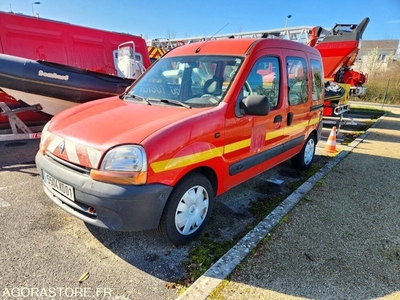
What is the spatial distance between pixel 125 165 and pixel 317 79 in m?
3.94

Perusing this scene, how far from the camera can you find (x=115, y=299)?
6.79 feet

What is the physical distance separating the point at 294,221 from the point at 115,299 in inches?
82.0

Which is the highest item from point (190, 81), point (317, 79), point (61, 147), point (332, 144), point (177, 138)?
point (317, 79)

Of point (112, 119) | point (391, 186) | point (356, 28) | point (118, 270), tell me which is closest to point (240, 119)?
point (112, 119)

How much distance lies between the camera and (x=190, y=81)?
3205 millimetres

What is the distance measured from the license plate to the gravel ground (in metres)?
1.30

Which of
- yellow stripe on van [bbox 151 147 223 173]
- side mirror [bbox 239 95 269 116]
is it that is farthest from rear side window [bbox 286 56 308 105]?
yellow stripe on van [bbox 151 147 223 173]

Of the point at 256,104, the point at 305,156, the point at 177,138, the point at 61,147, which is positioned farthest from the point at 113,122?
the point at 305,156

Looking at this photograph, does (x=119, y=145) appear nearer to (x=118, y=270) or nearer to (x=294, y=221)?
(x=118, y=270)

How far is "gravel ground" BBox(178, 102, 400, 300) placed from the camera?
2197 millimetres

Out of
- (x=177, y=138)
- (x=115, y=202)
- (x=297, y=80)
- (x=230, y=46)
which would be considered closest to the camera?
(x=115, y=202)

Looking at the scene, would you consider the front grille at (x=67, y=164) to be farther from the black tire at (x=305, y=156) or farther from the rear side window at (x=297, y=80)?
the black tire at (x=305, y=156)

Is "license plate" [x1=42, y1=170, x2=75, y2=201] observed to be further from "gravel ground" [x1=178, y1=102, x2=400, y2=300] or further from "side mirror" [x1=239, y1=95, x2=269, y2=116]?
"side mirror" [x1=239, y1=95, x2=269, y2=116]

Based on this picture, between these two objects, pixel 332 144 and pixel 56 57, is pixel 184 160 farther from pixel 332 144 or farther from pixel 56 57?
pixel 56 57
